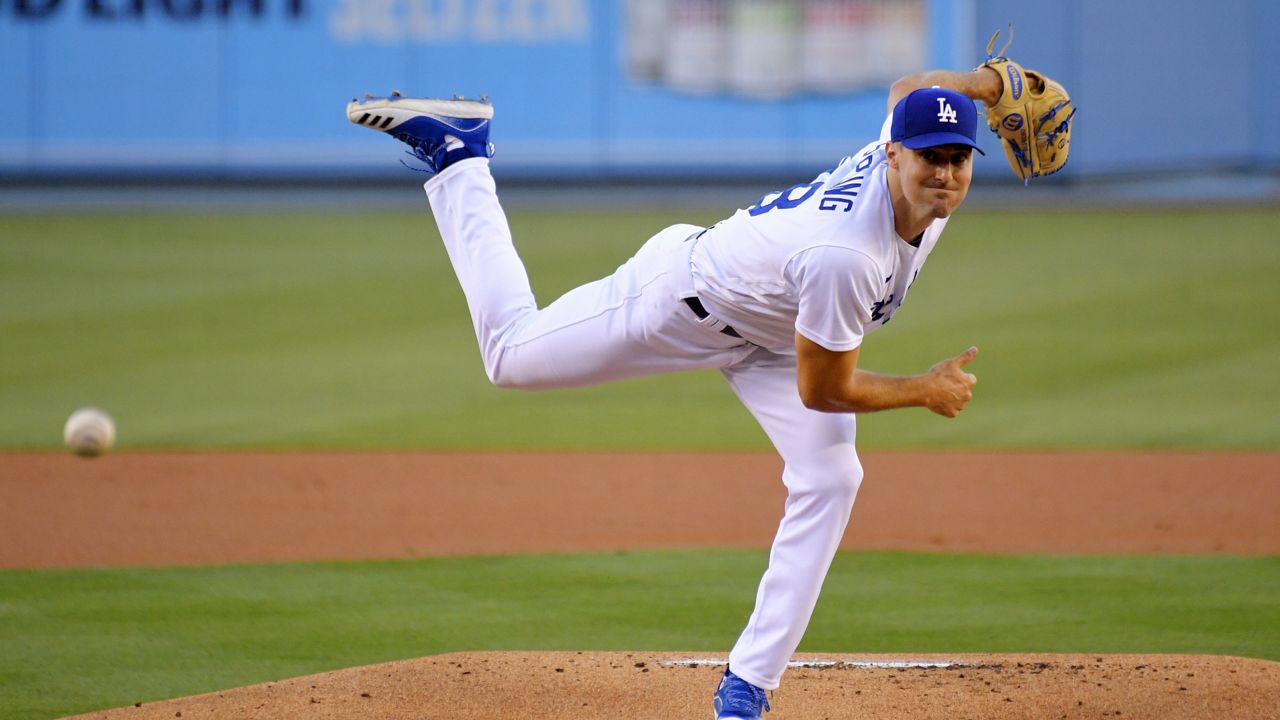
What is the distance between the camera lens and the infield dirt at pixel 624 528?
471cm

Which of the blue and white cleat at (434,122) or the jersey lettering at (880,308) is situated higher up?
the blue and white cleat at (434,122)

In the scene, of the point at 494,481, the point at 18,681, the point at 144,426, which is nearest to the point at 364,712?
the point at 18,681

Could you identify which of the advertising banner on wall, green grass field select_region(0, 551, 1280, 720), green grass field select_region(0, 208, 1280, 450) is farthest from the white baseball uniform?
the advertising banner on wall

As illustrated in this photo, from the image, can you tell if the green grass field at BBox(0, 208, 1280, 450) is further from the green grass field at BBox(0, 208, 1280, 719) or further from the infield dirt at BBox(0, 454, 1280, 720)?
the infield dirt at BBox(0, 454, 1280, 720)

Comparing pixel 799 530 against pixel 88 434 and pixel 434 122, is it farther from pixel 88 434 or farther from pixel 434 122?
pixel 88 434

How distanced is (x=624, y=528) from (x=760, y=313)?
365cm

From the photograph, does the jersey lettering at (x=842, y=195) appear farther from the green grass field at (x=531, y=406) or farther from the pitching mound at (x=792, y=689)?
the green grass field at (x=531, y=406)

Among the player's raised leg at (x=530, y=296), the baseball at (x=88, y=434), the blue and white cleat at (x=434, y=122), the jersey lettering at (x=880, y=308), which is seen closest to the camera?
the jersey lettering at (x=880, y=308)

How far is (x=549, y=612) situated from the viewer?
20.1ft

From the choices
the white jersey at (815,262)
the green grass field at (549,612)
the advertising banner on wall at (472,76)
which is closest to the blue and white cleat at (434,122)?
the white jersey at (815,262)

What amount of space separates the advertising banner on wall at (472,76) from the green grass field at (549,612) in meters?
12.7

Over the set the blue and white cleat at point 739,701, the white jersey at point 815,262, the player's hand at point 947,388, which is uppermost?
the white jersey at point 815,262

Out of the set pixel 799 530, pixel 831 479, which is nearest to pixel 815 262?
pixel 831 479

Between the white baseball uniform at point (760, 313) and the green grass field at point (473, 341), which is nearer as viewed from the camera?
the white baseball uniform at point (760, 313)
